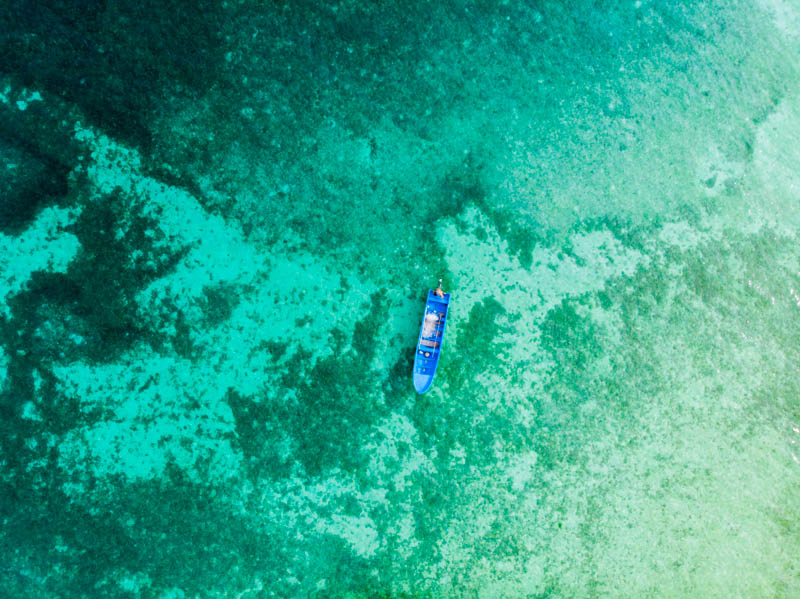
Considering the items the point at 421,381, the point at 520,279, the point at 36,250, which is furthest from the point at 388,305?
the point at 36,250

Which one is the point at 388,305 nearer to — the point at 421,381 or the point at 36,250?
the point at 421,381

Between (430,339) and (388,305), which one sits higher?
(388,305)

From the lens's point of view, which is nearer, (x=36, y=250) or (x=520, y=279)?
(x=36, y=250)

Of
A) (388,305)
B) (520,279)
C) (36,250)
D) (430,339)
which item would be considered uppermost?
(520,279)

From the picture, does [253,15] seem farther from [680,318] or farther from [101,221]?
[680,318]

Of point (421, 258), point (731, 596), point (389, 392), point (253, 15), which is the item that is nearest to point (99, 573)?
point (389, 392)

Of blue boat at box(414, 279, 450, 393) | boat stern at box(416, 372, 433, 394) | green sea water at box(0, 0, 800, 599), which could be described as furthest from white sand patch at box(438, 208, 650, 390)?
boat stern at box(416, 372, 433, 394)
